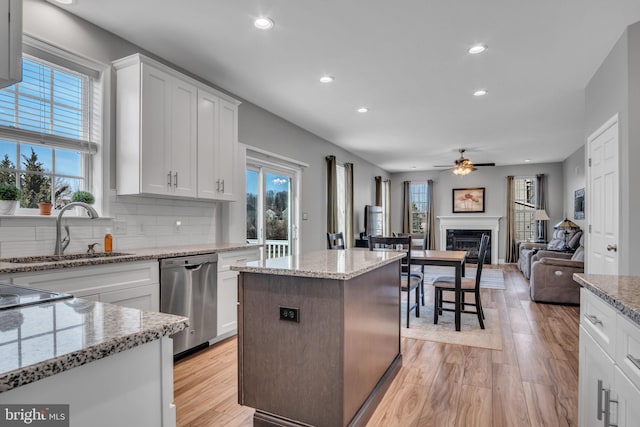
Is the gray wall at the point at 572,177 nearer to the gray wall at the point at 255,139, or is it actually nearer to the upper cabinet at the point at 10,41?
the gray wall at the point at 255,139

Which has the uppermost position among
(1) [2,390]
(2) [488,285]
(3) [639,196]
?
(3) [639,196]

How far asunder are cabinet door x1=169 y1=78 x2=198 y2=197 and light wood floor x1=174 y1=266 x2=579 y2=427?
5.06 feet

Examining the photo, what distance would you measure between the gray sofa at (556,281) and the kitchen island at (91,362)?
5.53m

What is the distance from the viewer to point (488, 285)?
6.53 metres

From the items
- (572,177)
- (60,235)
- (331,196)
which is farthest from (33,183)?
(572,177)

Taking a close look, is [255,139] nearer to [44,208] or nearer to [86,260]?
[44,208]

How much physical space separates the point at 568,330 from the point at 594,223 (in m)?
1.18

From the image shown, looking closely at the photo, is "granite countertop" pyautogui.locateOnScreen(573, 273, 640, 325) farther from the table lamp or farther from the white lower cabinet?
the table lamp

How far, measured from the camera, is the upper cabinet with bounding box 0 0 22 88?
1.09m

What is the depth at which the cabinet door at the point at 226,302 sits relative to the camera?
11.1 ft

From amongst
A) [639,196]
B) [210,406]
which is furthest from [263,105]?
[639,196]

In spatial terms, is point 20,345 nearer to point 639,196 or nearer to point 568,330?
point 639,196

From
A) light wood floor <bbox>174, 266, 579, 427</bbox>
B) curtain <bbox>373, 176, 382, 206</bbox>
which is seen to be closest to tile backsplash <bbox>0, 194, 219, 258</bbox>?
light wood floor <bbox>174, 266, 579, 427</bbox>

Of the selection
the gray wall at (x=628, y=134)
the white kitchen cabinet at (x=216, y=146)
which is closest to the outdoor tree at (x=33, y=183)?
the white kitchen cabinet at (x=216, y=146)
